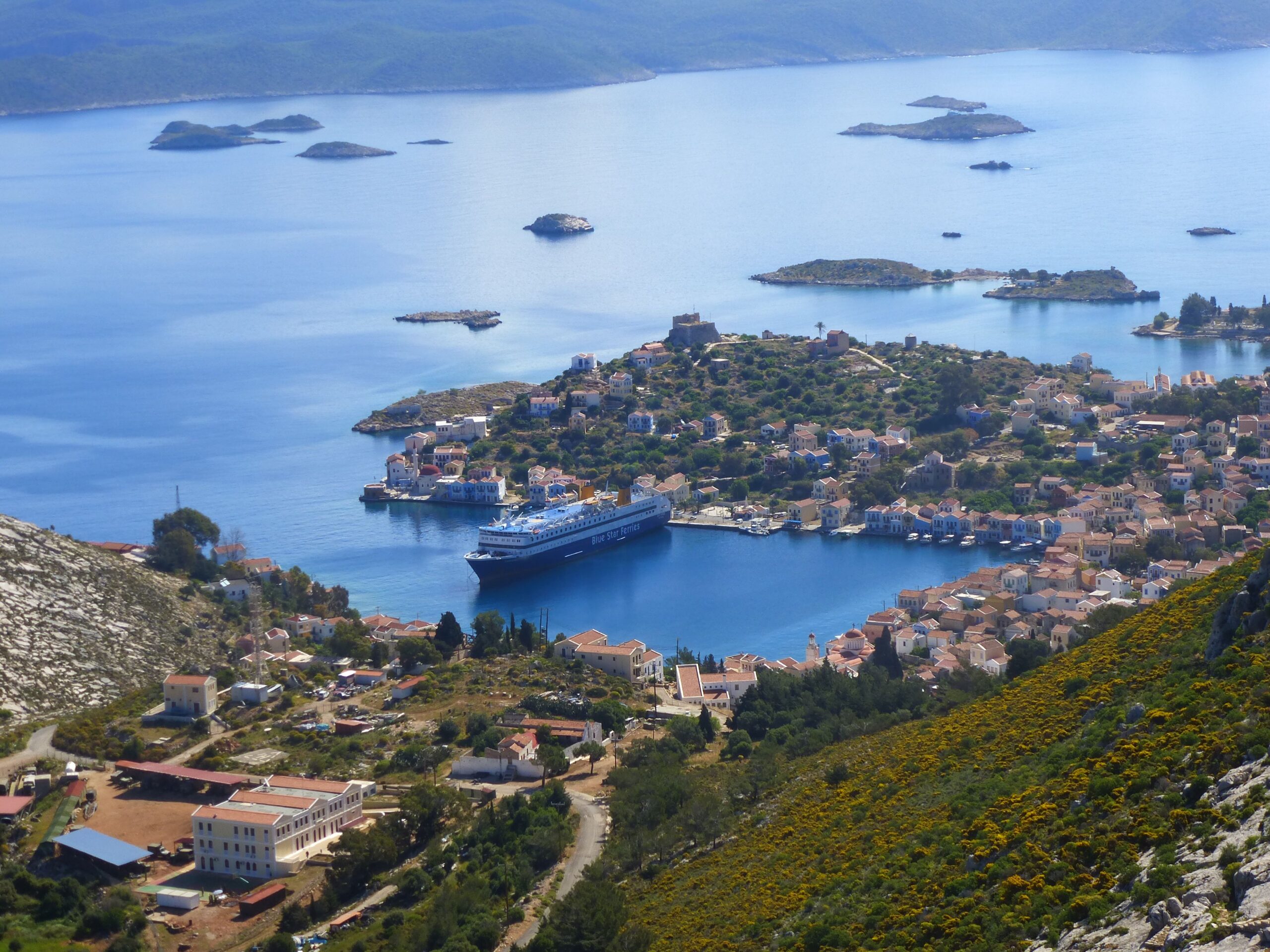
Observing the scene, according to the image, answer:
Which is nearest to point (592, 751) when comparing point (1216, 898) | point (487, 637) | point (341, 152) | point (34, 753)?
point (487, 637)

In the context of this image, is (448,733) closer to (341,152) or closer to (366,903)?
(366,903)

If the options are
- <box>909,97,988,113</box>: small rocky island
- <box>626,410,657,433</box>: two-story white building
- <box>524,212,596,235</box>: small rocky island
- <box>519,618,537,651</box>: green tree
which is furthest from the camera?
<box>909,97,988,113</box>: small rocky island

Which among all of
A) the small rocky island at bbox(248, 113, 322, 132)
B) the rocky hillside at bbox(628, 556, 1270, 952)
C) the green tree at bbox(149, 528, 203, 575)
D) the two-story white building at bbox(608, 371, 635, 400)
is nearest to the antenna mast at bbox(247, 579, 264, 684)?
the green tree at bbox(149, 528, 203, 575)

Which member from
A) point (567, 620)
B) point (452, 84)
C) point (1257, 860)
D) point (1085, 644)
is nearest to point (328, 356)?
point (567, 620)

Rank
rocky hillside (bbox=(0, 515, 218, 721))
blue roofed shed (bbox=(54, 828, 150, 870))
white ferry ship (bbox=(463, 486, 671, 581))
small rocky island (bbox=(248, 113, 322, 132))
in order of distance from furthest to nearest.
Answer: small rocky island (bbox=(248, 113, 322, 132)), white ferry ship (bbox=(463, 486, 671, 581)), rocky hillside (bbox=(0, 515, 218, 721)), blue roofed shed (bbox=(54, 828, 150, 870))

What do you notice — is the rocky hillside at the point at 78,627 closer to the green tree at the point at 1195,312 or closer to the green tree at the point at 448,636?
the green tree at the point at 448,636

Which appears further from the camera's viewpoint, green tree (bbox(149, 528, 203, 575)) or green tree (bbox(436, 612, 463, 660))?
green tree (bbox(149, 528, 203, 575))

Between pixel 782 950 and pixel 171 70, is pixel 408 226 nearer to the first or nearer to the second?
pixel 782 950

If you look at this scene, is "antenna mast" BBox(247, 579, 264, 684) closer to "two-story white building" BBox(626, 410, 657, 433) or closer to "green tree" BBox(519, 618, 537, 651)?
"green tree" BBox(519, 618, 537, 651)
